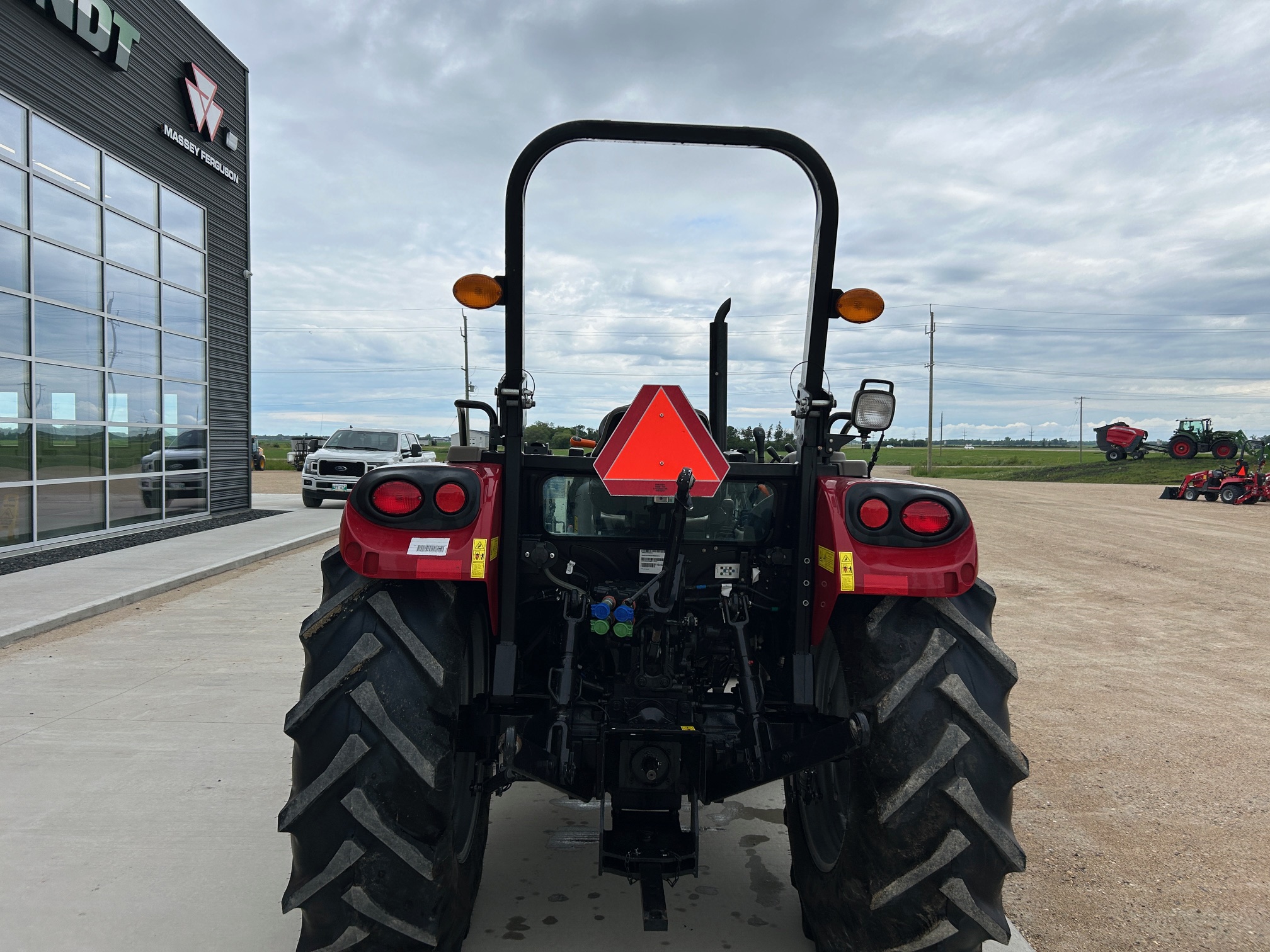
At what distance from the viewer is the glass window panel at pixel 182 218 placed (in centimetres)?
1520

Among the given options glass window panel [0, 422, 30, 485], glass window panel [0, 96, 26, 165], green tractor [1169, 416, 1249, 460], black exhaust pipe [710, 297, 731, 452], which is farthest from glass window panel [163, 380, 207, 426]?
green tractor [1169, 416, 1249, 460]

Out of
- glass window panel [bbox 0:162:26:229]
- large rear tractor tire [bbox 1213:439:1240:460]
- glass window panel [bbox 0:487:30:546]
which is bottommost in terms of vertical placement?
glass window panel [bbox 0:487:30:546]

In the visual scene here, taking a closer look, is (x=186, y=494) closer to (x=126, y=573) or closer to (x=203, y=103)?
(x=126, y=573)

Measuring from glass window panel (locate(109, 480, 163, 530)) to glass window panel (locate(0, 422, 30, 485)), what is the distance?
203 cm

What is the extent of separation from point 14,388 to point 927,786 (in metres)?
12.9

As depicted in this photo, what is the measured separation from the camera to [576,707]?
2613 mm

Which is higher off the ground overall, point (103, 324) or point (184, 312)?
point (184, 312)

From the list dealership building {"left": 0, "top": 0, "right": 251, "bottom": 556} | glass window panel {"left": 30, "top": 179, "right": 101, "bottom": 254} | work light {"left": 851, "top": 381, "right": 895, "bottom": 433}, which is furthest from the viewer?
glass window panel {"left": 30, "top": 179, "right": 101, "bottom": 254}

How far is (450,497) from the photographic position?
8.11 ft

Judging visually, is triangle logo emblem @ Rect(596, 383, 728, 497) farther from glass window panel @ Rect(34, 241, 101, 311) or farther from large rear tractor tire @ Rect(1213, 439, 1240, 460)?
large rear tractor tire @ Rect(1213, 439, 1240, 460)

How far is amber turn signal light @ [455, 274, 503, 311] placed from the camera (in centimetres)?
251

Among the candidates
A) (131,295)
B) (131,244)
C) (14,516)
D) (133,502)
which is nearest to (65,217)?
(131,244)

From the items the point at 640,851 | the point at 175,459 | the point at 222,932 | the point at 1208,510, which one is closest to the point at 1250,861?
the point at 640,851

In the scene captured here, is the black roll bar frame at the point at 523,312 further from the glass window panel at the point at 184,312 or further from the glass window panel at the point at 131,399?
the glass window panel at the point at 184,312
